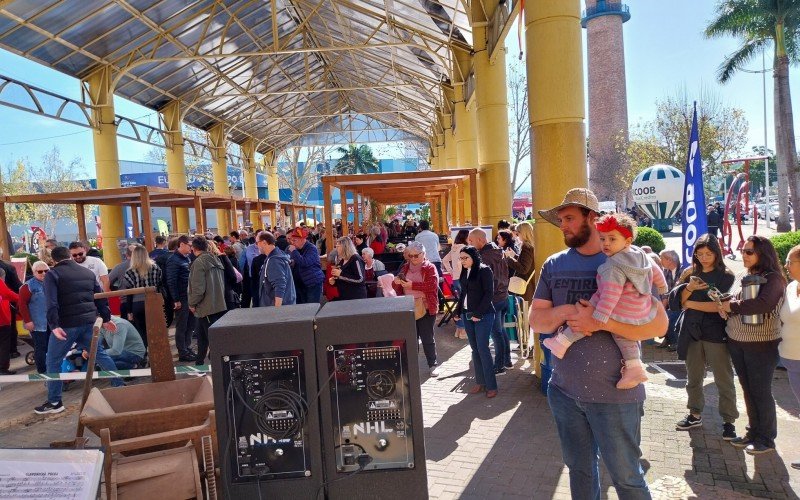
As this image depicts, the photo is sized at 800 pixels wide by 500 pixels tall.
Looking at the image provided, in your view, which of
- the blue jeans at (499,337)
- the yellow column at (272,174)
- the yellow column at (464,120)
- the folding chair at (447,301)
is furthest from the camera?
the yellow column at (272,174)

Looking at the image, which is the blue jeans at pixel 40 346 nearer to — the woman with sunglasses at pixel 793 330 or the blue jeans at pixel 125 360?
the blue jeans at pixel 125 360

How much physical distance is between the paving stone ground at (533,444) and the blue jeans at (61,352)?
29 centimetres

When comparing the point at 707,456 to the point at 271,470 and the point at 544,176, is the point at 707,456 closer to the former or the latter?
the point at 544,176

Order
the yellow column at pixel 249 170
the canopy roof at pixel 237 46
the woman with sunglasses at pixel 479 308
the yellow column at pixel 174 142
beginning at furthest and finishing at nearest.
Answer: the yellow column at pixel 249 170
the yellow column at pixel 174 142
the canopy roof at pixel 237 46
the woman with sunglasses at pixel 479 308

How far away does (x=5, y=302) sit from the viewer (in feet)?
24.3

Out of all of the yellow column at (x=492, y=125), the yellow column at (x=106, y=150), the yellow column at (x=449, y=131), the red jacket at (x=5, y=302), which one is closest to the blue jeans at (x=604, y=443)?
the red jacket at (x=5, y=302)

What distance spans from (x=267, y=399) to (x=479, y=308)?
3.61 metres

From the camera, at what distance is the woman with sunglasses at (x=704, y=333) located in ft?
14.4

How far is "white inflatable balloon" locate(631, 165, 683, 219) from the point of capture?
21453 mm

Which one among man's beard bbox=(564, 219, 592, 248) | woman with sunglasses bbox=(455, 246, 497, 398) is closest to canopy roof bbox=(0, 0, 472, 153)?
woman with sunglasses bbox=(455, 246, 497, 398)

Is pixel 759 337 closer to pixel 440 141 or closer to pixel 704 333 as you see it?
pixel 704 333

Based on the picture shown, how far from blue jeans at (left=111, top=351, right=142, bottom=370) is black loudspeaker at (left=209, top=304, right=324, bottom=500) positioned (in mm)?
5003

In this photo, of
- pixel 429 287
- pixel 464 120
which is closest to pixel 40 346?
pixel 429 287

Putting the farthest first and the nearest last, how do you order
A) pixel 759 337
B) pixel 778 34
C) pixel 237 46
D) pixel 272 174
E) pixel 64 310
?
1. pixel 272 174
2. pixel 778 34
3. pixel 237 46
4. pixel 64 310
5. pixel 759 337
